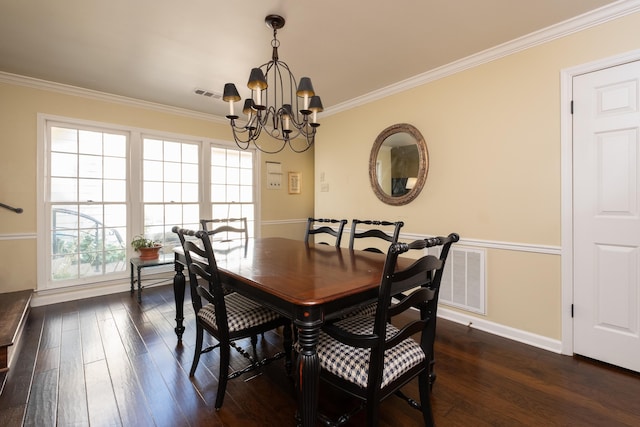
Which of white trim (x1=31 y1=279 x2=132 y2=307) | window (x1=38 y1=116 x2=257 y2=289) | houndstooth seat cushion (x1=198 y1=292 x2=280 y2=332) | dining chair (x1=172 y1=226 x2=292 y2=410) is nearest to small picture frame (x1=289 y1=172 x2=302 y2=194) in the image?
window (x1=38 y1=116 x2=257 y2=289)

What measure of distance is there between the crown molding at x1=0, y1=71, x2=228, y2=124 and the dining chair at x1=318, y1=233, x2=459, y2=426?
3.96 metres

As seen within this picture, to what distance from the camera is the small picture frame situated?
5.33 m

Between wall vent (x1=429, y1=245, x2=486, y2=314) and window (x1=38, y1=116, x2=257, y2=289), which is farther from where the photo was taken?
window (x1=38, y1=116, x2=257, y2=289)

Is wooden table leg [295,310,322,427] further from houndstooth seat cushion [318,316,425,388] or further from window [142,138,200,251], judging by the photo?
window [142,138,200,251]

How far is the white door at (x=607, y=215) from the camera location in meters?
2.03

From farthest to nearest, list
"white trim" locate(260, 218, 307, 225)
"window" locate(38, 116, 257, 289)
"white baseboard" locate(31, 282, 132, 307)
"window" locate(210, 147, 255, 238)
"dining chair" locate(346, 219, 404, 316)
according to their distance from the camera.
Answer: "white trim" locate(260, 218, 307, 225), "window" locate(210, 147, 255, 238), "window" locate(38, 116, 257, 289), "white baseboard" locate(31, 282, 132, 307), "dining chair" locate(346, 219, 404, 316)

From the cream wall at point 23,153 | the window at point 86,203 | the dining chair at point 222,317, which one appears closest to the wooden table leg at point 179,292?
the dining chair at point 222,317

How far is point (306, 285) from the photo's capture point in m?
1.42

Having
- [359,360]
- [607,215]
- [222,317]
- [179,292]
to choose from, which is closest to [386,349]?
[359,360]

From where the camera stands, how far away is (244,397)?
1.78 meters

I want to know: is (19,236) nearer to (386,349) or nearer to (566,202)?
(386,349)

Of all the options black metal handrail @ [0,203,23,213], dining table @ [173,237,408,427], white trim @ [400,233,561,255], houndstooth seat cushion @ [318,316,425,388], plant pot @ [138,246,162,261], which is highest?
black metal handrail @ [0,203,23,213]

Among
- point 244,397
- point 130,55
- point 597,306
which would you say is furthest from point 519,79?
point 130,55

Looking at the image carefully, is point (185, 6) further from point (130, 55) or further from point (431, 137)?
point (431, 137)
